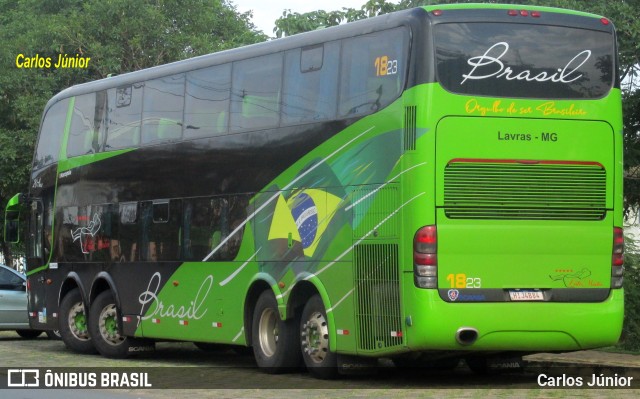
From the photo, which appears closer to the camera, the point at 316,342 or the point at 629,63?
the point at 316,342

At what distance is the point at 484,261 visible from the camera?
556 inches

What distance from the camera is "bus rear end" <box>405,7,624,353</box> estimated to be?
14.0m

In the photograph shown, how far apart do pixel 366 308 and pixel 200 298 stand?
4.38 meters

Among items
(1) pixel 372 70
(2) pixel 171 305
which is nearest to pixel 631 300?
(2) pixel 171 305

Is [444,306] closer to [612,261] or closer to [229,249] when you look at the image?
[612,261]

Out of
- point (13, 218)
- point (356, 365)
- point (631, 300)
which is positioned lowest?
point (356, 365)

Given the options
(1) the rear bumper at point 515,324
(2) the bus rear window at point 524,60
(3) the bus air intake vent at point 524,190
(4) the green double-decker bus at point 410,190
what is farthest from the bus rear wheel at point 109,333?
(2) the bus rear window at point 524,60

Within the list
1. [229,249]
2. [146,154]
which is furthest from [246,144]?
[146,154]

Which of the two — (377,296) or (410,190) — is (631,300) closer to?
(377,296)

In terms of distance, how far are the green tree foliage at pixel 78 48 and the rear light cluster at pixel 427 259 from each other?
23.4m

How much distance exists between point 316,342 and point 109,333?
20.2 ft

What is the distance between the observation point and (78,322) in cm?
2222

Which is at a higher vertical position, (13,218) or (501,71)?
(501,71)

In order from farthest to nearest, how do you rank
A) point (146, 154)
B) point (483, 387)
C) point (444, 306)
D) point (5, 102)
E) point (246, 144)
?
point (5, 102) < point (146, 154) < point (246, 144) < point (483, 387) < point (444, 306)
